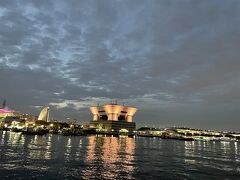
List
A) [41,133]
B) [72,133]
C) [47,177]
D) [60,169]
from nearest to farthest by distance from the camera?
[47,177], [60,169], [41,133], [72,133]

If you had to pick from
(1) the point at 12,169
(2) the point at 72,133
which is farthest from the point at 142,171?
(2) the point at 72,133

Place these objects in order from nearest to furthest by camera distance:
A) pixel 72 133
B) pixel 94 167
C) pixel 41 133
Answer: pixel 94 167 → pixel 41 133 → pixel 72 133

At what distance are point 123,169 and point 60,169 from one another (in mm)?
7044

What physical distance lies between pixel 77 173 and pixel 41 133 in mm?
111254

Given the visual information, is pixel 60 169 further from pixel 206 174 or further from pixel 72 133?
pixel 72 133

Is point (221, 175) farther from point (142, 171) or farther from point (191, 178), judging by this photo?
point (142, 171)

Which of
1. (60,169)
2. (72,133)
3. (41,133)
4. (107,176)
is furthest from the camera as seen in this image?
(72,133)

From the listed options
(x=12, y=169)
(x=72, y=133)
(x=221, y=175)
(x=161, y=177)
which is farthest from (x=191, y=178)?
(x=72, y=133)

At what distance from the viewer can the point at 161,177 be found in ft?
90.1

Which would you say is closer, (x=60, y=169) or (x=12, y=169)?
(x=12, y=169)

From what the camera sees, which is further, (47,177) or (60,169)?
(60,169)

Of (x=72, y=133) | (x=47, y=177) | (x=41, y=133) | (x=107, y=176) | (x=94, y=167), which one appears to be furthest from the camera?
(x=72, y=133)

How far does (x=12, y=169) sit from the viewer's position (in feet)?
89.7

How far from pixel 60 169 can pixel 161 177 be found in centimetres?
1082
